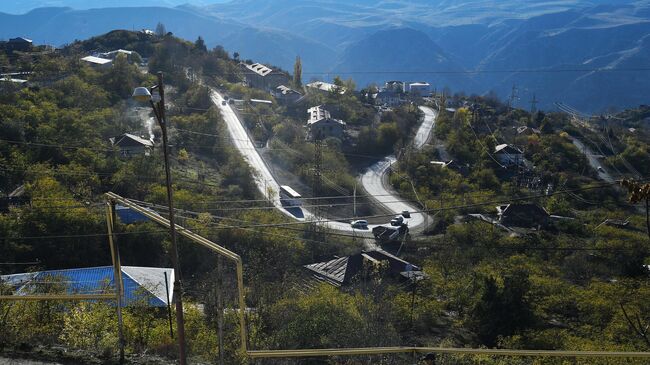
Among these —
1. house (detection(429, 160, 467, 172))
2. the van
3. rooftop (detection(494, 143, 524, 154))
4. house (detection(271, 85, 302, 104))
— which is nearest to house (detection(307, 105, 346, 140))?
house (detection(429, 160, 467, 172))

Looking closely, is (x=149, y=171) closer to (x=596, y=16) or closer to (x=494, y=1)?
(x=596, y=16)

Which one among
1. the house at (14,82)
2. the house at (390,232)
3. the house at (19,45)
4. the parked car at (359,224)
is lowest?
the parked car at (359,224)

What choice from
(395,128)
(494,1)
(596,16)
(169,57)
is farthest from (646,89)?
(494,1)

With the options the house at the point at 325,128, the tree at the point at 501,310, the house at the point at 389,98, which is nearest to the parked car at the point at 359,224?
the tree at the point at 501,310

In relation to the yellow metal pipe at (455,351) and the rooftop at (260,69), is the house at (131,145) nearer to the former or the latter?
the yellow metal pipe at (455,351)

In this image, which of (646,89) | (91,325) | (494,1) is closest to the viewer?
(91,325)

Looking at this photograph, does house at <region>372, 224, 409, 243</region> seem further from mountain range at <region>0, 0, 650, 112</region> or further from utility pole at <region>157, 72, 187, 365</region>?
mountain range at <region>0, 0, 650, 112</region>

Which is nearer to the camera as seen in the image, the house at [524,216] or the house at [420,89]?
the house at [524,216]
